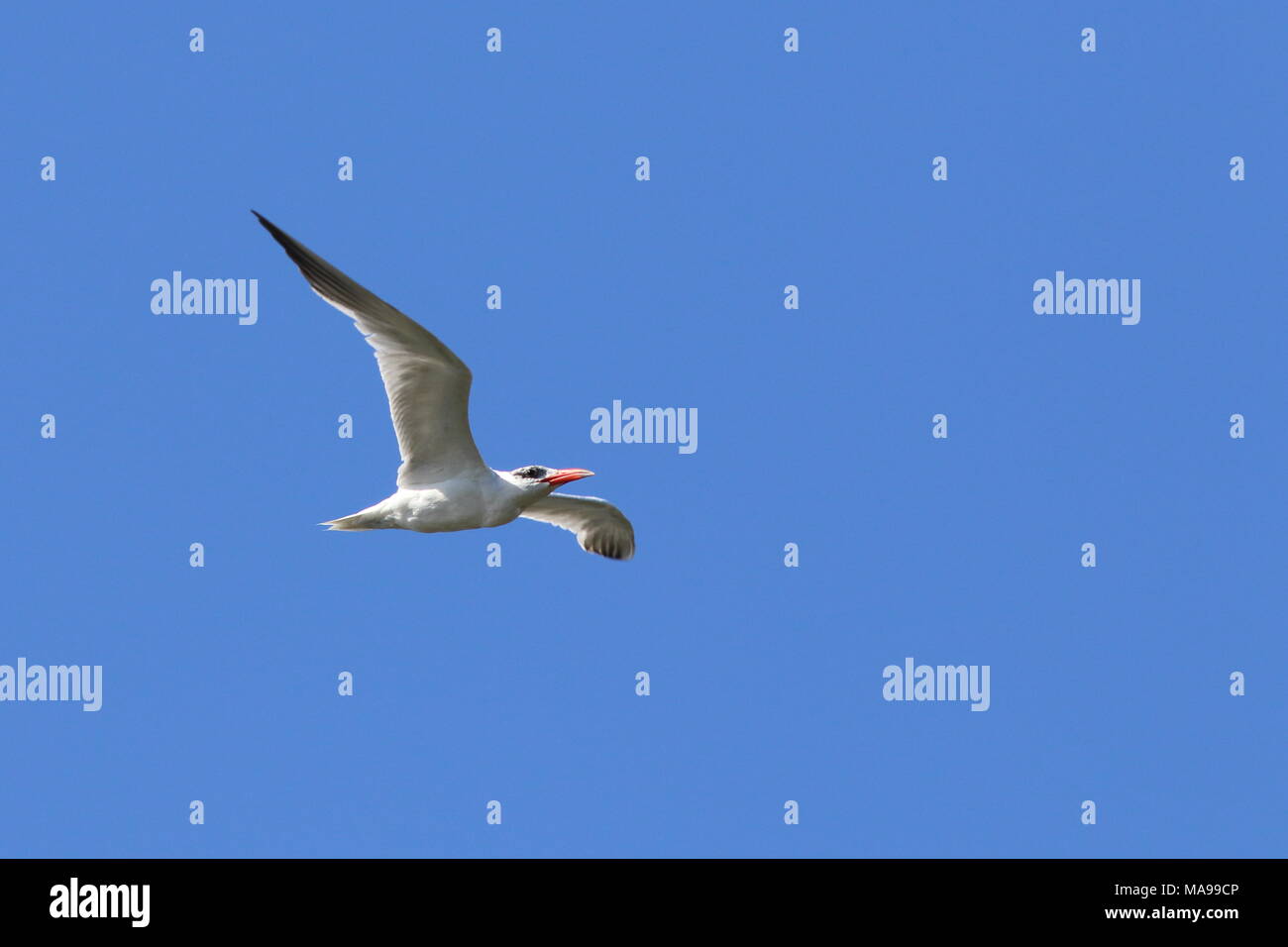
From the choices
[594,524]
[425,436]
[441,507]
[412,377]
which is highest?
[412,377]

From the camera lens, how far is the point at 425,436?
17859 mm

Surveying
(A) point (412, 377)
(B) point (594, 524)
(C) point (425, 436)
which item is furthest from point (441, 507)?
(B) point (594, 524)

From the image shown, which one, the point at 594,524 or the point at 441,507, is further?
the point at 594,524

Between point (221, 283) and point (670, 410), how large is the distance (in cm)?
673

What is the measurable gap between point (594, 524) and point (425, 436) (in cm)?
400

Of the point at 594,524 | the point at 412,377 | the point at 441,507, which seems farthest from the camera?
the point at 594,524

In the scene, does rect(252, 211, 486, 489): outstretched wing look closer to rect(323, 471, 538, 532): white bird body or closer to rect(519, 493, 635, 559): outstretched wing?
rect(323, 471, 538, 532): white bird body

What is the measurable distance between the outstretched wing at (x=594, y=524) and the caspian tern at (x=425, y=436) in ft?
7.75

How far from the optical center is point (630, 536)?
21.4m

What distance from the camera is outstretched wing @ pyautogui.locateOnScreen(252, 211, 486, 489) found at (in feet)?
55.0

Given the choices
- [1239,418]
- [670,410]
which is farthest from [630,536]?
[1239,418]

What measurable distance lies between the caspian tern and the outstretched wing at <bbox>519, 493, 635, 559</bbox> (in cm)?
236

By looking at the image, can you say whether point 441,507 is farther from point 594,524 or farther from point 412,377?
point 594,524

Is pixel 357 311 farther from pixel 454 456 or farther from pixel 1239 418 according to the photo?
pixel 1239 418
